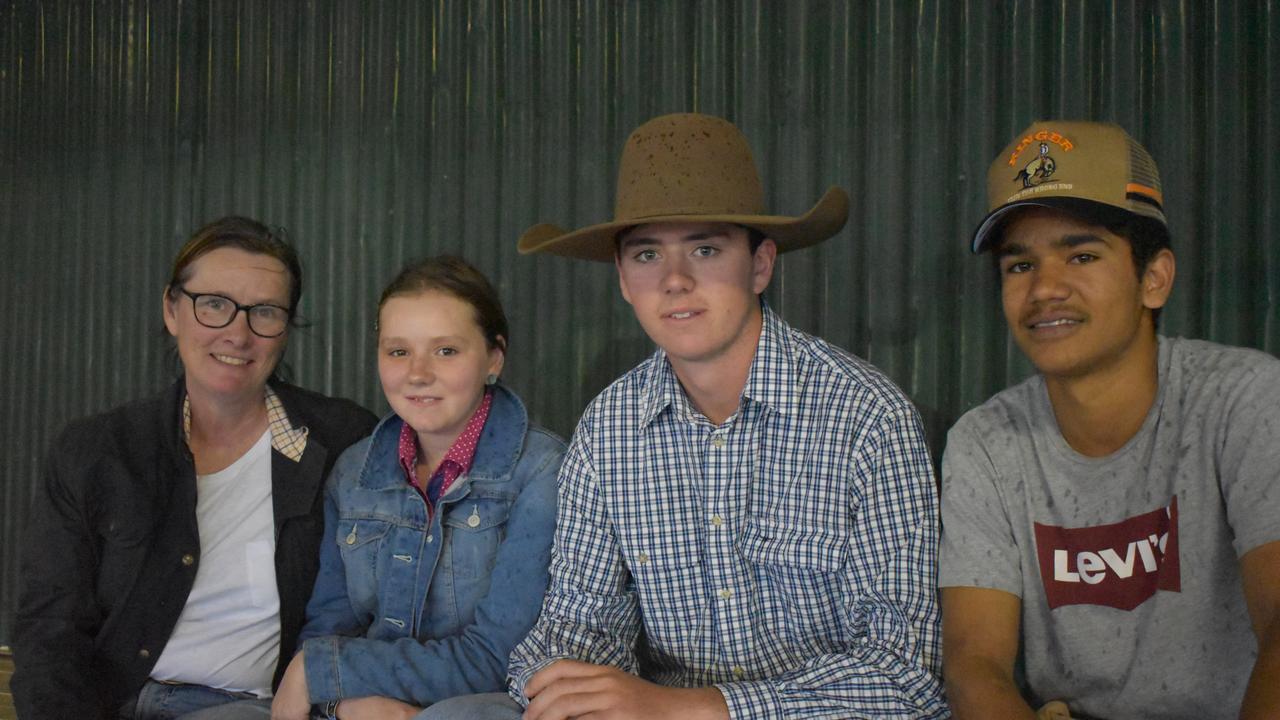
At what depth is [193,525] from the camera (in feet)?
7.92

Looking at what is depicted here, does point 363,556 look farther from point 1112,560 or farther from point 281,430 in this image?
point 1112,560

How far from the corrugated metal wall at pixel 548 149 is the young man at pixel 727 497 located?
1.02 metres

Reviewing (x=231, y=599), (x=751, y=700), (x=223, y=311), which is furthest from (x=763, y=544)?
(x=223, y=311)

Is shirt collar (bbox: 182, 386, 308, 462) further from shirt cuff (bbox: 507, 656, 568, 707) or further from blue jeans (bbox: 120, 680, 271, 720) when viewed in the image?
shirt cuff (bbox: 507, 656, 568, 707)

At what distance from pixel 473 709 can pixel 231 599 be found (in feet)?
2.75


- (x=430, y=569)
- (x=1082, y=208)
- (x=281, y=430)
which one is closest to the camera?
(x=1082, y=208)

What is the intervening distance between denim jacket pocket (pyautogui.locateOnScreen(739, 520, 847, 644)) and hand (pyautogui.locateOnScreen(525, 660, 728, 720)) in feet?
0.93

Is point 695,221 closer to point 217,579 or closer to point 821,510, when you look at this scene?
point 821,510

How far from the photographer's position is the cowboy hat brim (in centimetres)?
207

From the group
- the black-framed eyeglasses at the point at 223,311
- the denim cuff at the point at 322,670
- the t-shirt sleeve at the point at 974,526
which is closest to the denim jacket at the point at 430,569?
the denim cuff at the point at 322,670

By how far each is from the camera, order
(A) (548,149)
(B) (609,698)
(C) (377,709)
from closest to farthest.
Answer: (B) (609,698)
(C) (377,709)
(A) (548,149)

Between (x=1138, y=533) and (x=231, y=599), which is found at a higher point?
(x=1138, y=533)

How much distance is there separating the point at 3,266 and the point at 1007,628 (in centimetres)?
446

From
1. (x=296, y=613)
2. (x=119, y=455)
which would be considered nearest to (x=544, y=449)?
(x=296, y=613)
